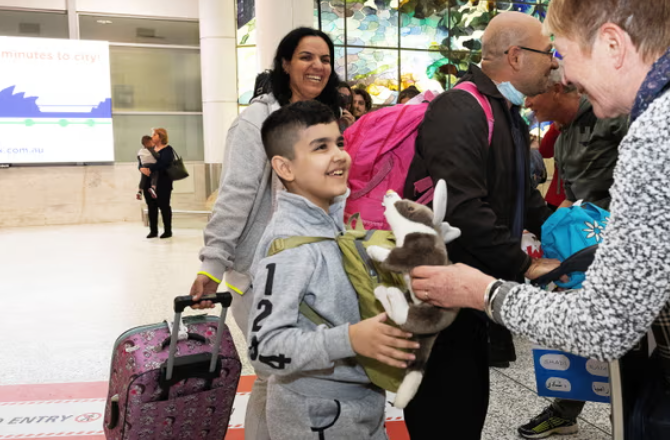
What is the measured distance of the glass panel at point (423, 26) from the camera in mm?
12828

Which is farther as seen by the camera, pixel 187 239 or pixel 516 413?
pixel 187 239

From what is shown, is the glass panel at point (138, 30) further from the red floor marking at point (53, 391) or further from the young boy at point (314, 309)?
the young boy at point (314, 309)

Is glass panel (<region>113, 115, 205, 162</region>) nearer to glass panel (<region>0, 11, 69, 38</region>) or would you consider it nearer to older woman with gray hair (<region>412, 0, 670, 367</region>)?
glass panel (<region>0, 11, 69, 38</region>)

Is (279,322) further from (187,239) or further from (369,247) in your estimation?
(187,239)

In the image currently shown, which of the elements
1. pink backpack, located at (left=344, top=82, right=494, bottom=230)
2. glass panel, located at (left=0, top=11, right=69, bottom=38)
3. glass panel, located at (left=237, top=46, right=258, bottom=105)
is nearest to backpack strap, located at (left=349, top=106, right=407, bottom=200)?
pink backpack, located at (left=344, top=82, right=494, bottom=230)

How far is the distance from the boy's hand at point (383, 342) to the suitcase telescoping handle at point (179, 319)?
578mm

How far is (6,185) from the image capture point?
468 inches

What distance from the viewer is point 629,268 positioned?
38.8 inches

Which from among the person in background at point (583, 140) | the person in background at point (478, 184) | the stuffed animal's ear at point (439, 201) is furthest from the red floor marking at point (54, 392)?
the stuffed animal's ear at point (439, 201)

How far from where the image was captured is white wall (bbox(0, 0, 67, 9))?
39.8ft

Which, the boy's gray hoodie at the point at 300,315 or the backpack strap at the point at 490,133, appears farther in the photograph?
the backpack strap at the point at 490,133

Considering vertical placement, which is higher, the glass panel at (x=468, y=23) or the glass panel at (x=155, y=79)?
the glass panel at (x=468, y=23)

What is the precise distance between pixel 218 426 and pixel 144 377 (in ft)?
1.15

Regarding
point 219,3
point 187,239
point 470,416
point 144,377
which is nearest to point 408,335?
point 470,416
